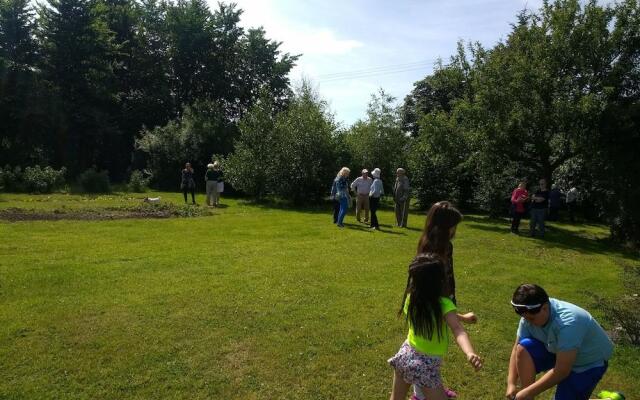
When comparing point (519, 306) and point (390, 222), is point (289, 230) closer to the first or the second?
point (390, 222)

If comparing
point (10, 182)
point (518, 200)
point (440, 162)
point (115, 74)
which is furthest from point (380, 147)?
point (115, 74)

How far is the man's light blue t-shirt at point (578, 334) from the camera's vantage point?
367 cm

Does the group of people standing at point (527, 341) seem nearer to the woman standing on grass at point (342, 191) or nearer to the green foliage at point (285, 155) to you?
the woman standing on grass at point (342, 191)

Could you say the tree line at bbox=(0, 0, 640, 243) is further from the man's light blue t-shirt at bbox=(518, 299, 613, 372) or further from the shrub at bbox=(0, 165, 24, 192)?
the man's light blue t-shirt at bbox=(518, 299, 613, 372)

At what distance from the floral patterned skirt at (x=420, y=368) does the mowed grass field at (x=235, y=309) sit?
134 centimetres

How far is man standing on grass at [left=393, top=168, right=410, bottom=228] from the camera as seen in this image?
1673cm

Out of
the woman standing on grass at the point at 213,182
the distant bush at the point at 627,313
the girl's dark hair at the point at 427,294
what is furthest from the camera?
the woman standing on grass at the point at 213,182

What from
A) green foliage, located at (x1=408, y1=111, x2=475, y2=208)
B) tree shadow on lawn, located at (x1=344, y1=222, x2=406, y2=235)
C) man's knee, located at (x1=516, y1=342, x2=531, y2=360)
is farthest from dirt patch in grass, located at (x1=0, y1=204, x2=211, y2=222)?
man's knee, located at (x1=516, y1=342, x2=531, y2=360)

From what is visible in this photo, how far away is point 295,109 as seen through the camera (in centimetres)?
2520

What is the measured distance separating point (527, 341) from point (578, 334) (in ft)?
1.47

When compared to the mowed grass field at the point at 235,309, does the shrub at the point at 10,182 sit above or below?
above

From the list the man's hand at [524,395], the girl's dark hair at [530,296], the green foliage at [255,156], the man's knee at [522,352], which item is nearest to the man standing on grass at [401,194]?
the green foliage at [255,156]

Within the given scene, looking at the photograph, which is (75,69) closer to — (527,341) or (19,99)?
(19,99)

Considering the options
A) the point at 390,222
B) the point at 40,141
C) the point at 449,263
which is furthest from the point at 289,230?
the point at 40,141
